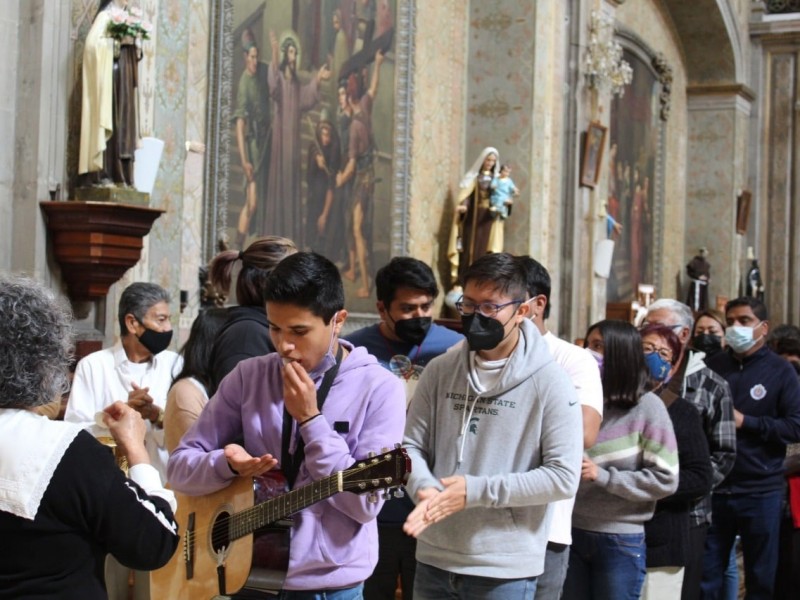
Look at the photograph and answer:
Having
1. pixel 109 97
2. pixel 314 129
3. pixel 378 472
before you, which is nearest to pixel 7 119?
pixel 109 97

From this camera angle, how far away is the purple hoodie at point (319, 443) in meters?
3.22

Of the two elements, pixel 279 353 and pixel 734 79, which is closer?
pixel 279 353

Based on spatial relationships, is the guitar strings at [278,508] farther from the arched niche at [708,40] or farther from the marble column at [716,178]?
the marble column at [716,178]

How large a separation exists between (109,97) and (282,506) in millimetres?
4649

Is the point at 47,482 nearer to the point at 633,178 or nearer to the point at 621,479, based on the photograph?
the point at 621,479

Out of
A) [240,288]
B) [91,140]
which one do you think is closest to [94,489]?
[240,288]

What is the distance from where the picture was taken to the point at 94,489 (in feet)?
8.93

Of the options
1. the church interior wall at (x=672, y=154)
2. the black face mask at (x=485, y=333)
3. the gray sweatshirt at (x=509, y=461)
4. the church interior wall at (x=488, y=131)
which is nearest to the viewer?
the gray sweatshirt at (x=509, y=461)

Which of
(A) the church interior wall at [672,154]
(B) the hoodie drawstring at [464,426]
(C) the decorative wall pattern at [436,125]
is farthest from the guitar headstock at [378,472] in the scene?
(A) the church interior wall at [672,154]

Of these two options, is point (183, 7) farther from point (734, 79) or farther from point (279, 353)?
point (734, 79)

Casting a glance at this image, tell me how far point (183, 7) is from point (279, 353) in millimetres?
5672

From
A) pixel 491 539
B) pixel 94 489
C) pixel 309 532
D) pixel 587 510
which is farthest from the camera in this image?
pixel 587 510

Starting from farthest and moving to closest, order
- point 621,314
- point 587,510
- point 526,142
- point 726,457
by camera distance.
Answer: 1. point 621,314
2. point 526,142
3. point 726,457
4. point 587,510

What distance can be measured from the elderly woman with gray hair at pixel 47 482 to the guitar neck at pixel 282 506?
0.50 meters
